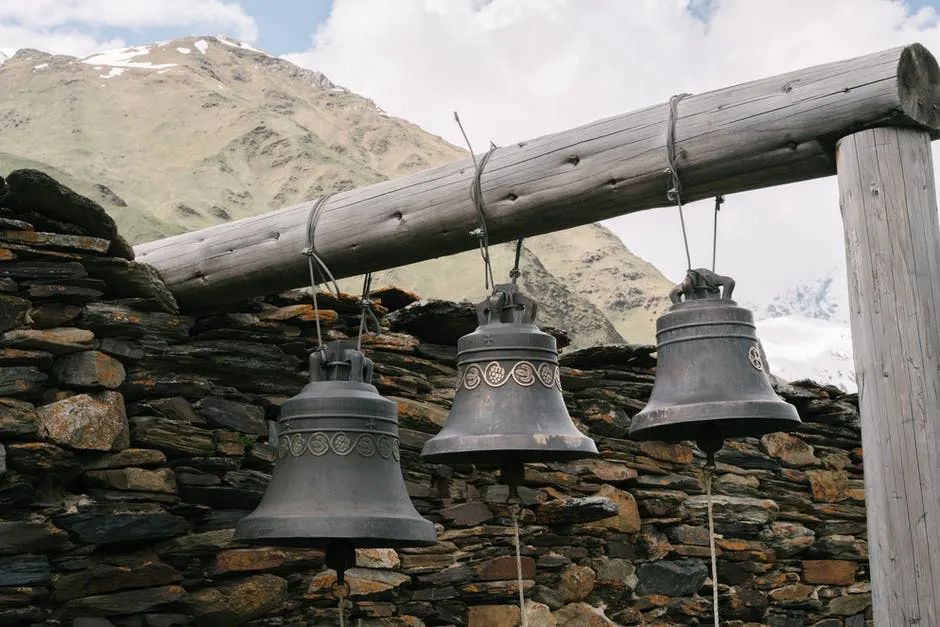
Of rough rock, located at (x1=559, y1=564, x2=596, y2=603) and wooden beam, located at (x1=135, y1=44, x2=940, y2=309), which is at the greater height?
wooden beam, located at (x1=135, y1=44, x2=940, y2=309)

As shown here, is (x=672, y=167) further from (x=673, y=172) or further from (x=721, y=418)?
(x=721, y=418)

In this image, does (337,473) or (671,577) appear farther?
(671,577)

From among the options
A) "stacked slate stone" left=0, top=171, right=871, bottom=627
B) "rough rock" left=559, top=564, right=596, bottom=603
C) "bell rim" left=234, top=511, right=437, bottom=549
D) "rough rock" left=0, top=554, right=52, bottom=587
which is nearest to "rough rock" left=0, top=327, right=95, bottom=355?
"stacked slate stone" left=0, top=171, right=871, bottom=627

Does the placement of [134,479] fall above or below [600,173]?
below

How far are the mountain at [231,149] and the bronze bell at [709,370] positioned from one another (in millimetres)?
16409

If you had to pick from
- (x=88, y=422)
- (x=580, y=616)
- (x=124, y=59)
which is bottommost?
(x=580, y=616)

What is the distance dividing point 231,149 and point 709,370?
2004 inches

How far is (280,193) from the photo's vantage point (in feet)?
160

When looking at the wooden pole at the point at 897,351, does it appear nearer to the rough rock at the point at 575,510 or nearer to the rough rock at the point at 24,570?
the rough rock at the point at 575,510

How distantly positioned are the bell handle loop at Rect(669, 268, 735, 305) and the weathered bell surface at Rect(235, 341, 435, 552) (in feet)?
3.32

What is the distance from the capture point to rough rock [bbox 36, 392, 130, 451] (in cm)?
458

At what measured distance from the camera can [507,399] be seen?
145 inches

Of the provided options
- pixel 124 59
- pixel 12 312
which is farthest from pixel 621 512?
pixel 124 59

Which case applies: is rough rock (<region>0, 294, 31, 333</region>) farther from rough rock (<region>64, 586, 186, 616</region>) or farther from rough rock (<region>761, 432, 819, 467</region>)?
rough rock (<region>761, 432, 819, 467</region>)
